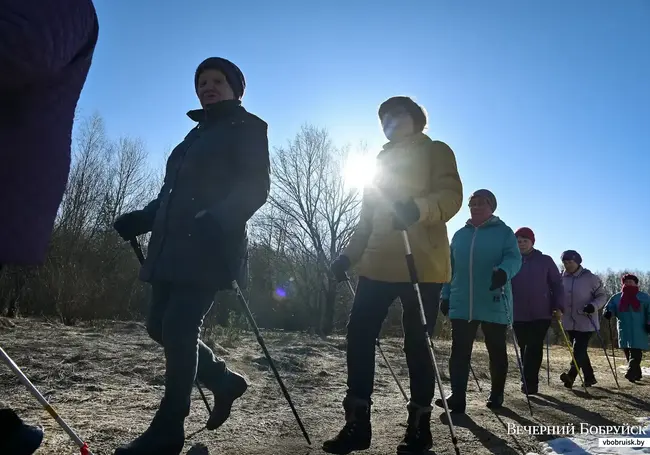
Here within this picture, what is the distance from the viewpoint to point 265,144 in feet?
9.35

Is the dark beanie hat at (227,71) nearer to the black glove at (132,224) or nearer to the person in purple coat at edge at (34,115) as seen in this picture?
the black glove at (132,224)

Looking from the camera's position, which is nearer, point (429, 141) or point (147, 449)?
point (147, 449)

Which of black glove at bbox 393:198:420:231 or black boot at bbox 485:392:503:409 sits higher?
black glove at bbox 393:198:420:231

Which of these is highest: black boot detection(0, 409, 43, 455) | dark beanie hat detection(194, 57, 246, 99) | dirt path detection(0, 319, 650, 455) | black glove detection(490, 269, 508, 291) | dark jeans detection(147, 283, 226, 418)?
dark beanie hat detection(194, 57, 246, 99)

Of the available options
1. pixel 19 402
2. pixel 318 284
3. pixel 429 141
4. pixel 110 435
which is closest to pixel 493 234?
pixel 429 141

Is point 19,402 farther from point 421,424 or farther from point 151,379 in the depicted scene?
point 421,424

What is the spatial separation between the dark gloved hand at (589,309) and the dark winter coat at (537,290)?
1443 mm

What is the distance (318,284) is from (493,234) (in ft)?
66.9

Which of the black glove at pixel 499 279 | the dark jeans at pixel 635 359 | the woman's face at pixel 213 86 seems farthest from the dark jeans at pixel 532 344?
the woman's face at pixel 213 86

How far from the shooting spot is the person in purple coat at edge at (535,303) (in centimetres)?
664

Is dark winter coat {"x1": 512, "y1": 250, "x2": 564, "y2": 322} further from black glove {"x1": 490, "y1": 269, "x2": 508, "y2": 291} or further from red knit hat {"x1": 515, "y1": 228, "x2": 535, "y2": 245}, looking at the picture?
black glove {"x1": 490, "y1": 269, "x2": 508, "y2": 291}

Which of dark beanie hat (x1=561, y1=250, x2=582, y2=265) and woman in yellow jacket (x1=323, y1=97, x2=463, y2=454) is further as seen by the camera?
dark beanie hat (x1=561, y1=250, x2=582, y2=265)

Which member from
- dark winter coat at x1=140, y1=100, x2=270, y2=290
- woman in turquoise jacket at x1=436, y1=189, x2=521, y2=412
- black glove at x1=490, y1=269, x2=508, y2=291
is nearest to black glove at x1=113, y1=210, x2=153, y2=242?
dark winter coat at x1=140, y1=100, x2=270, y2=290

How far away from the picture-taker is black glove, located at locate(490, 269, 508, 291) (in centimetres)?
449
